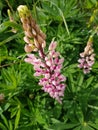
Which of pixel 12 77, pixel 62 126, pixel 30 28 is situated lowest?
pixel 62 126

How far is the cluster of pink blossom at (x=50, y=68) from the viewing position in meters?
1.38

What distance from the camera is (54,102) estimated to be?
6.04 feet

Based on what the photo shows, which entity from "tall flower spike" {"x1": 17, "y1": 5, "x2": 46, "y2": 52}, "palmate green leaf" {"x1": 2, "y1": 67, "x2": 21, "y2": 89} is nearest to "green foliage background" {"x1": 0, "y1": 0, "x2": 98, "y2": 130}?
"palmate green leaf" {"x1": 2, "y1": 67, "x2": 21, "y2": 89}

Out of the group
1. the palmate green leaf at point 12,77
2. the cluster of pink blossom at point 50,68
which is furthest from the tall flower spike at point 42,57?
the palmate green leaf at point 12,77

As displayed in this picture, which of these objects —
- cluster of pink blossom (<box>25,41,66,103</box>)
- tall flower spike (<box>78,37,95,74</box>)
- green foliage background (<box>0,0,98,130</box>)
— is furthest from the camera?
green foliage background (<box>0,0,98,130</box>)

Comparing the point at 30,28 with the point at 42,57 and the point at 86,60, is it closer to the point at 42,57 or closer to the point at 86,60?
the point at 42,57

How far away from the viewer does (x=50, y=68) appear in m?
1.43

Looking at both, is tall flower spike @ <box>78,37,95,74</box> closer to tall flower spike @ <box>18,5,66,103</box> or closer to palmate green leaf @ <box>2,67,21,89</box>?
tall flower spike @ <box>18,5,66,103</box>

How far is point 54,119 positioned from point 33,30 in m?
0.73

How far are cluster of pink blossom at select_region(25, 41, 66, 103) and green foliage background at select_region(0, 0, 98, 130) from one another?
0.80 ft

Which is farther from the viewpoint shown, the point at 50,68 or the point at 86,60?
the point at 86,60

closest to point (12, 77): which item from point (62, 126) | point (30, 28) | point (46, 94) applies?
point (46, 94)

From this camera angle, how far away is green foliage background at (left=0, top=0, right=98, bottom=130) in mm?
1770

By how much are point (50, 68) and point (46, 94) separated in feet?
1.53
